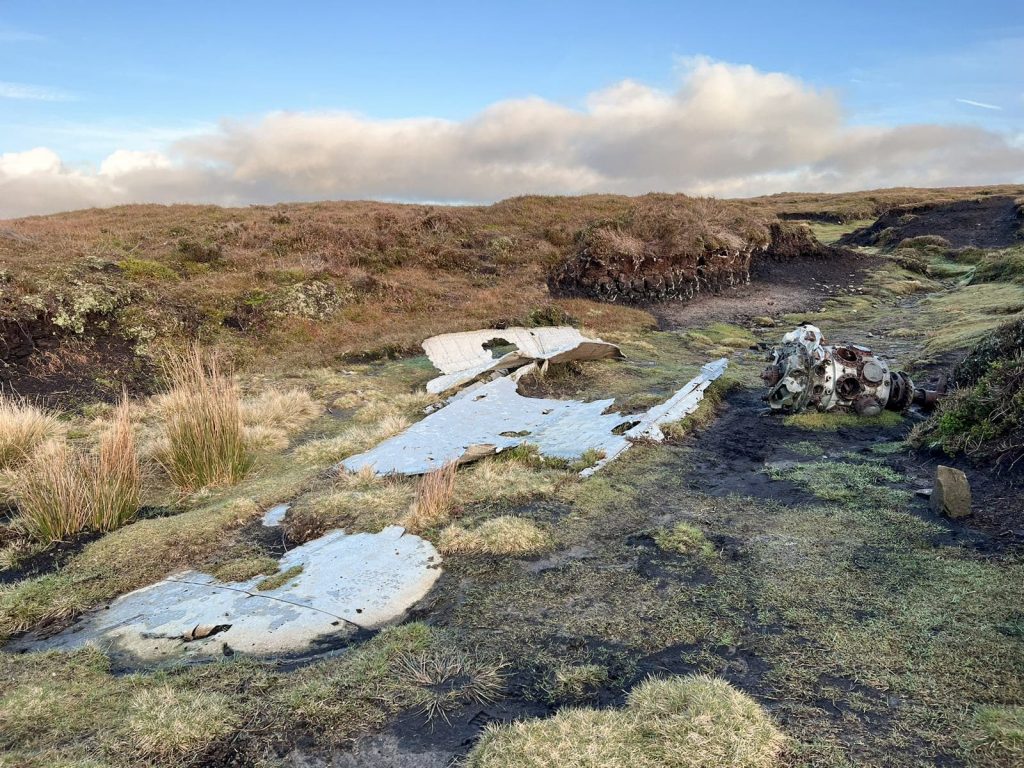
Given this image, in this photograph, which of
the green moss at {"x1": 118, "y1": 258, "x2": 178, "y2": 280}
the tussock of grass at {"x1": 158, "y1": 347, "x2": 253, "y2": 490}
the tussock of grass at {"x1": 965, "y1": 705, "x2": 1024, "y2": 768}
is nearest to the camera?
the tussock of grass at {"x1": 965, "y1": 705, "x2": 1024, "y2": 768}

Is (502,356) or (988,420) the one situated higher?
(502,356)

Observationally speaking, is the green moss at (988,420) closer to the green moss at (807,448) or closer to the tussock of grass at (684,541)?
the green moss at (807,448)

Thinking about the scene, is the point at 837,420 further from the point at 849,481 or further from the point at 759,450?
the point at 849,481

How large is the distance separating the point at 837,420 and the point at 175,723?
31.0ft

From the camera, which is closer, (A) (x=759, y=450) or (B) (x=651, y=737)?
(B) (x=651, y=737)

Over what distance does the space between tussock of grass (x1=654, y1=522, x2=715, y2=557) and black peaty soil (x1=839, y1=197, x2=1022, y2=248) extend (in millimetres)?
37755

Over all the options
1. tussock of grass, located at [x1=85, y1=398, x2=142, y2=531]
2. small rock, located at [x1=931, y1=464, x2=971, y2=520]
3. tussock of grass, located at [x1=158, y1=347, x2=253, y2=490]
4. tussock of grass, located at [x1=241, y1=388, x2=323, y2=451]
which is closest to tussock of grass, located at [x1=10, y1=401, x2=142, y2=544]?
tussock of grass, located at [x1=85, y1=398, x2=142, y2=531]

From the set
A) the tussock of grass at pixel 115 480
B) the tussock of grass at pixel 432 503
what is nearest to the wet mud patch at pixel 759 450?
the tussock of grass at pixel 432 503

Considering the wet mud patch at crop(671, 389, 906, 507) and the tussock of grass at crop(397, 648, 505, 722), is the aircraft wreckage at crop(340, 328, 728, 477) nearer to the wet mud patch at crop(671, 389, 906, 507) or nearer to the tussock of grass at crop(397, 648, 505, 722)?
the wet mud patch at crop(671, 389, 906, 507)

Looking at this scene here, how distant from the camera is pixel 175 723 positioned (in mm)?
3307

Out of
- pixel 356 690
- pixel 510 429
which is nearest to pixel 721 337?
pixel 510 429

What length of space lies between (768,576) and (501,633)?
236cm

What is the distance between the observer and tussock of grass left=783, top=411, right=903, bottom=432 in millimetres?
9195

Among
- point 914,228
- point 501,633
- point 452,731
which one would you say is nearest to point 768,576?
point 501,633
